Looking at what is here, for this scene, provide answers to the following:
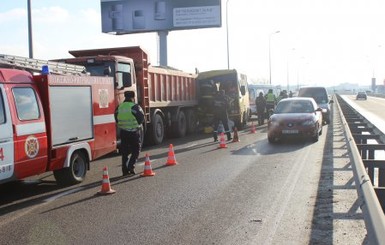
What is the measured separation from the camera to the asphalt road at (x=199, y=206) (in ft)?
19.4

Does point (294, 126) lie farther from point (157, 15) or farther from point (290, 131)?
point (157, 15)

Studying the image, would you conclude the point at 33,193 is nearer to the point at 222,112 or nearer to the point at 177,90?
the point at 222,112

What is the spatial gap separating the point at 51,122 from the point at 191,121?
13442 millimetres

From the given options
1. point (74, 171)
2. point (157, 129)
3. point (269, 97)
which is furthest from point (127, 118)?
point (269, 97)

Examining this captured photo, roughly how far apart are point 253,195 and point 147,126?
9215mm

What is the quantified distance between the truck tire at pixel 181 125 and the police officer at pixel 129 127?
9.23 meters

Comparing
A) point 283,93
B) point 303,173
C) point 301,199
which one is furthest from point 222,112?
point 283,93

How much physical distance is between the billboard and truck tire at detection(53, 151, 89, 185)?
89.2 feet

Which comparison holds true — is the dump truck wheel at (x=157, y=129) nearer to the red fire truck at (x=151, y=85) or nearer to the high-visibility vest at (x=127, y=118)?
the red fire truck at (x=151, y=85)

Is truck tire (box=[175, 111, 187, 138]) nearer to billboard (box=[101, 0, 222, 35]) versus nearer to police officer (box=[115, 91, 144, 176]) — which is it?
police officer (box=[115, 91, 144, 176])

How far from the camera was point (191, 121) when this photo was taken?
71.9 feet

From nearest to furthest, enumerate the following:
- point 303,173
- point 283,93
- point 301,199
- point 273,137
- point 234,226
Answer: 1. point 234,226
2. point 301,199
3. point 303,173
4. point 273,137
5. point 283,93

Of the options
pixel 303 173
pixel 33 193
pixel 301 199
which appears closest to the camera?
pixel 301 199

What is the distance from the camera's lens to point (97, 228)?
6301mm
